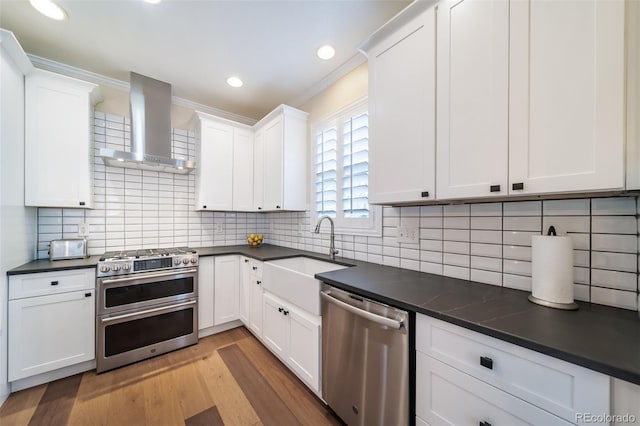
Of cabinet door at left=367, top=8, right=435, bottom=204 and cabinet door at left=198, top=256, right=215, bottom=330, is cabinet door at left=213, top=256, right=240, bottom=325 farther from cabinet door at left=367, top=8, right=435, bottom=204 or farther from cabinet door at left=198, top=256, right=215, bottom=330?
cabinet door at left=367, top=8, right=435, bottom=204

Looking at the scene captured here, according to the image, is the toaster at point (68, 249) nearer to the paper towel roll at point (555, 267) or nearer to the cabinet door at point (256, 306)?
the cabinet door at point (256, 306)

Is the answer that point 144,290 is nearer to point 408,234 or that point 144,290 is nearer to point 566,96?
point 408,234

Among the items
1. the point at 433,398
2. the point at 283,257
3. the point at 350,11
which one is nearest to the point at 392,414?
the point at 433,398

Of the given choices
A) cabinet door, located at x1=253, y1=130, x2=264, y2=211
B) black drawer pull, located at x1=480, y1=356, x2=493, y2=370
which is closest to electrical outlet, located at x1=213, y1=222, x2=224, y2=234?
cabinet door, located at x1=253, y1=130, x2=264, y2=211

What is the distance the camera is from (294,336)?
1806 millimetres

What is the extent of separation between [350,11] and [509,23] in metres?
1.06

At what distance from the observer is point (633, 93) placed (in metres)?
0.80

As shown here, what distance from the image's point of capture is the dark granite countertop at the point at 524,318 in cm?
67

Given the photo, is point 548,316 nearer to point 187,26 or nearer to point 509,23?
point 509,23

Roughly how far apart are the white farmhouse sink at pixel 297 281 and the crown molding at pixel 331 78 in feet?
6.09

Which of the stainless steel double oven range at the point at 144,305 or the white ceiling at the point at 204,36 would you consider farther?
the stainless steel double oven range at the point at 144,305

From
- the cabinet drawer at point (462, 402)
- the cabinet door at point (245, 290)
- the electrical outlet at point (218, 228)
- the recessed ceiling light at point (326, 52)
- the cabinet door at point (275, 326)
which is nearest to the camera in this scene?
the cabinet drawer at point (462, 402)

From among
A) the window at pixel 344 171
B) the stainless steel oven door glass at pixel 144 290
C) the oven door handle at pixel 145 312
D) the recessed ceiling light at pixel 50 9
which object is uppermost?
the recessed ceiling light at pixel 50 9

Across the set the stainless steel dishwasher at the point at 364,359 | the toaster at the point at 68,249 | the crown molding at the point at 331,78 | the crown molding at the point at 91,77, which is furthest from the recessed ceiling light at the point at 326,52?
the toaster at the point at 68,249
